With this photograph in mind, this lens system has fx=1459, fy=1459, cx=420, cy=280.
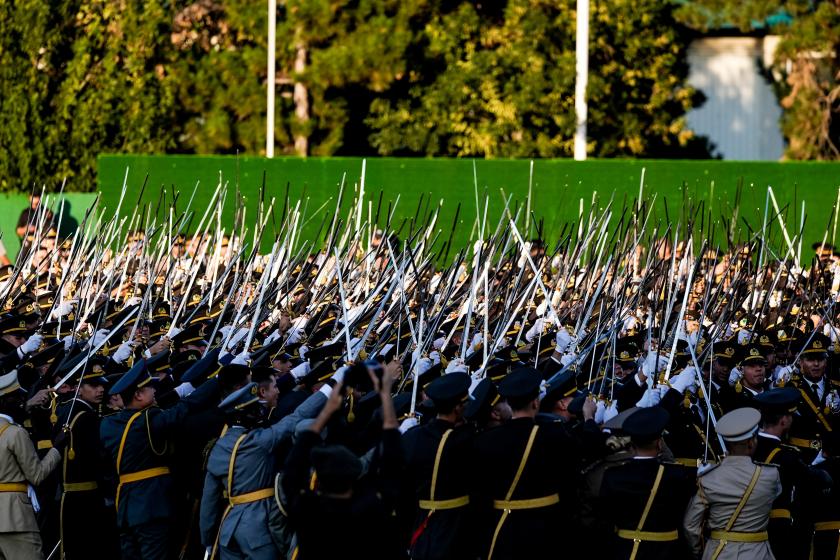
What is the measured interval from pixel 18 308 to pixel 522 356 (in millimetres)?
4774

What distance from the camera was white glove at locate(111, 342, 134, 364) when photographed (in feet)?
31.9

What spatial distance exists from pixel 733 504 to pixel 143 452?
10.3ft

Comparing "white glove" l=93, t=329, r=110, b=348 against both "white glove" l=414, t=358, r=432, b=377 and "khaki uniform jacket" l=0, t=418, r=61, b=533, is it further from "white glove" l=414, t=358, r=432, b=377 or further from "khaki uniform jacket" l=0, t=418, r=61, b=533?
"white glove" l=414, t=358, r=432, b=377

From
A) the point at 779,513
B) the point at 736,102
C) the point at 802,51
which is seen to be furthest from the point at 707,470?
the point at 736,102

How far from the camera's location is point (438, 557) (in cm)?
670

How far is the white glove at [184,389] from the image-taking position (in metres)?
8.18

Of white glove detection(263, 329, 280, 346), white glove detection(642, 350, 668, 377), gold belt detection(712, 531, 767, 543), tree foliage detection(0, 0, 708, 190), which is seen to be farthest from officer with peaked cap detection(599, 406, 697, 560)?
tree foliage detection(0, 0, 708, 190)

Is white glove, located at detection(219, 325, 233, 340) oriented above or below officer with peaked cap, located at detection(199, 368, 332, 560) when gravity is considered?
above

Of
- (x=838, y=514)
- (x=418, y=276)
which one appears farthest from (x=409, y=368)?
(x=838, y=514)

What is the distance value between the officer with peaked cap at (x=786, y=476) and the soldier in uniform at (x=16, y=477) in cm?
364

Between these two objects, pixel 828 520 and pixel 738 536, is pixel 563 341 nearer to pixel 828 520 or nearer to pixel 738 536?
pixel 828 520

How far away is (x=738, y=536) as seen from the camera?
6.39 meters

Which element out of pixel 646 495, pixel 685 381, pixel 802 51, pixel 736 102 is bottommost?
pixel 646 495

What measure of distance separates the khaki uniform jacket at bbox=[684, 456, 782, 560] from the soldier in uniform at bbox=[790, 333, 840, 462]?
89 centimetres
